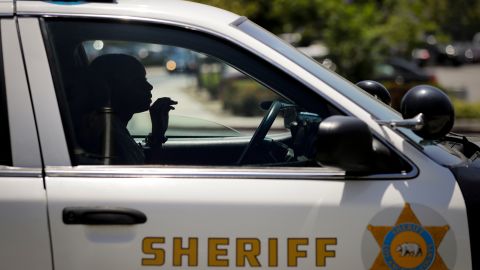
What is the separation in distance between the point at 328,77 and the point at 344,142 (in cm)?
42

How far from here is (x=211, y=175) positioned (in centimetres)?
292

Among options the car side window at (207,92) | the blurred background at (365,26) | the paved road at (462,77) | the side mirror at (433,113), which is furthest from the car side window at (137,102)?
the paved road at (462,77)

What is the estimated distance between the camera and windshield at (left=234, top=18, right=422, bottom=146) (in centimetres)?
306

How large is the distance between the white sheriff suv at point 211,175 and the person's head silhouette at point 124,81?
7cm

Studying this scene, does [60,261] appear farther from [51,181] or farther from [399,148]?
[399,148]

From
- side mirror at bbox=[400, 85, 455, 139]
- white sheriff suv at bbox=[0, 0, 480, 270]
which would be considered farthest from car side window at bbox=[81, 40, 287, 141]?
side mirror at bbox=[400, 85, 455, 139]

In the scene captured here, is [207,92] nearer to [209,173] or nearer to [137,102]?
[137,102]

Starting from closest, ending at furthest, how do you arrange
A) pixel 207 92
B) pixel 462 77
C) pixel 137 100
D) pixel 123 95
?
1. pixel 123 95
2. pixel 137 100
3. pixel 207 92
4. pixel 462 77

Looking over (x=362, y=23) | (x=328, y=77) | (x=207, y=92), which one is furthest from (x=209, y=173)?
(x=207, y=92)

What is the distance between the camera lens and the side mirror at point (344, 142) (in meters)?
2.79

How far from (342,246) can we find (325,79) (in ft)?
1.98

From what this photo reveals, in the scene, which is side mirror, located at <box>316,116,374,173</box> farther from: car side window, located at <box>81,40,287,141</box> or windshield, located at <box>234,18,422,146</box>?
car side window, located at <box>81,40,287,141</box>

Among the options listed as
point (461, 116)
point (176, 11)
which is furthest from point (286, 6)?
point (176, 11)

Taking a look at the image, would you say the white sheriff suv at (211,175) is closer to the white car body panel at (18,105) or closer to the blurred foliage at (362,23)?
the white car body panel at (18,105)
